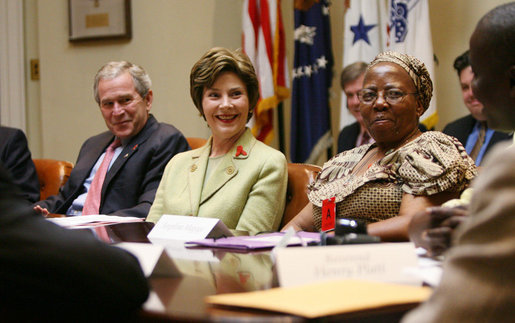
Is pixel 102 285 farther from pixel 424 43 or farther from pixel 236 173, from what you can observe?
pixel 424 43

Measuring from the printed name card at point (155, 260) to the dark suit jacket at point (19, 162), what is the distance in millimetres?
2900

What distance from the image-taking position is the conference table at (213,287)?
96cm

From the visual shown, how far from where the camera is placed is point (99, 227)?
7.70ft

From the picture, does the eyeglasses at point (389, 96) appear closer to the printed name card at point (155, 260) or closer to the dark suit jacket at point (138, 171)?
the printed name card at point (155, 260)

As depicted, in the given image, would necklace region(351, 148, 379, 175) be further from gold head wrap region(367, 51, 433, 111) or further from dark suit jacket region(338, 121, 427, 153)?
dark suit jacket region(338, 121, 427, 153)

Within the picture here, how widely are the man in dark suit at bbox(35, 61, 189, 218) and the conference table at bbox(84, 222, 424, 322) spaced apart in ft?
5.41

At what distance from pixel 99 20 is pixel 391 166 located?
4019 mm

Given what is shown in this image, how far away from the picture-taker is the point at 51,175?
13.8 ft

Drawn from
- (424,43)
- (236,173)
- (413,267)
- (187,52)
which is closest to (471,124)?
(424,43)

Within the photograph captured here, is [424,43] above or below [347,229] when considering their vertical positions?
above

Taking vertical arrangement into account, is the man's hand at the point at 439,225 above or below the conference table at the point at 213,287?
above

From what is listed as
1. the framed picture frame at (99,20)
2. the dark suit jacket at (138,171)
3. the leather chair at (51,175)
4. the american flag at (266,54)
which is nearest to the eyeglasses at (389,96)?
the dark suit jacket at (138,171)

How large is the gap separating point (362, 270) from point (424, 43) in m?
3.22

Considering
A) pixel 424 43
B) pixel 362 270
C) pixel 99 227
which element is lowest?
pixel 99 227
